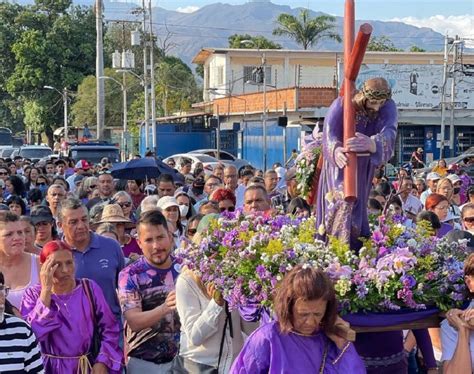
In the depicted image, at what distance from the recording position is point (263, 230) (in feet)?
17.1

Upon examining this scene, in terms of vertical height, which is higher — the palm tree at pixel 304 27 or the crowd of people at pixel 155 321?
the palm tree at pixel 304 27

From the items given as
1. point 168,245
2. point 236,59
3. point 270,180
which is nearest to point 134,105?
point 236,59

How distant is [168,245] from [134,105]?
53790 mm

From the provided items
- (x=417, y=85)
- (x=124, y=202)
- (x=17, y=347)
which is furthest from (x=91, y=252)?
(x=417, y=85)

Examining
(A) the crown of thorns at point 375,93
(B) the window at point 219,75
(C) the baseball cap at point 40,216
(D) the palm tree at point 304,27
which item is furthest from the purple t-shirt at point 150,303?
(D) the palm tree at point 304,27

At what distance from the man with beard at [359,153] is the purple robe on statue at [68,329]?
155 centimetres

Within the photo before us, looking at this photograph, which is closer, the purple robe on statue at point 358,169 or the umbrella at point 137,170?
the purple robe on statue at point 358,169

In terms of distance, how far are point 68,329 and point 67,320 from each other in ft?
0.18

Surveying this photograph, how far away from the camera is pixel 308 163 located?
554cm

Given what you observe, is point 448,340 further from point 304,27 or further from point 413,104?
point 304,27

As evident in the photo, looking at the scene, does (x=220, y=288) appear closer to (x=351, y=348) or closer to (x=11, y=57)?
(x=351, y=348)

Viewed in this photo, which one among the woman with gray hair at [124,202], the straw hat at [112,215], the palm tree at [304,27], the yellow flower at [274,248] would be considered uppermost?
the palm tree at [304,27]

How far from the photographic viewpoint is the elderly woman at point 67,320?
18.1 feet

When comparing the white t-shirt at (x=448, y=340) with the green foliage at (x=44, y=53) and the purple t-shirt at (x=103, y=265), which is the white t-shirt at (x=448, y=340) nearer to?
the purple t-shirt at (x=103, y=265)
